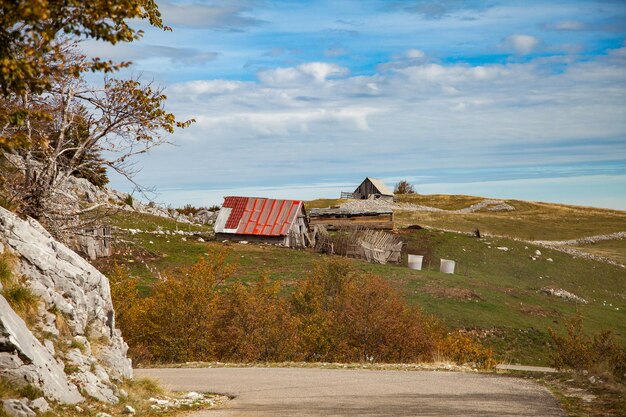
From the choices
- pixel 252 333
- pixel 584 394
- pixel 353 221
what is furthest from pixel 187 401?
pixel 353 221

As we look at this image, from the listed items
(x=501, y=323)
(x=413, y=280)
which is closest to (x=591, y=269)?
(x=413, y=280)

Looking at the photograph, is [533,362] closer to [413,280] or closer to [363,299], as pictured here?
[363,299]

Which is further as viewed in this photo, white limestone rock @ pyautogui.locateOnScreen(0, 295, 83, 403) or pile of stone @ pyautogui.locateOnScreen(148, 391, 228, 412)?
pile of stone @ pyautogui.locateOnScreen(148, 391, 228, 412)

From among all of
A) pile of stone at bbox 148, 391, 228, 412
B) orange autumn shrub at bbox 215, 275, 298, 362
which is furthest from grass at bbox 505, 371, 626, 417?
orange autumn shrub at bbox 215, 275, 298, 362

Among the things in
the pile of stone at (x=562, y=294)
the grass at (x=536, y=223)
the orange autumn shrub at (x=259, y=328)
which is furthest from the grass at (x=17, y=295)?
the grass at (x=536, y=223)

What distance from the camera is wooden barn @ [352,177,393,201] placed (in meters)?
134

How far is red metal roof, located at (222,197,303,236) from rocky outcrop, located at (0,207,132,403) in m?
47.9

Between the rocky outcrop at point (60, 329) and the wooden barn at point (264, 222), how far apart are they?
4770cm

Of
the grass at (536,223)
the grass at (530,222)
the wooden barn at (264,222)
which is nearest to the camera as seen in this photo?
the wooden barn at (264,222)

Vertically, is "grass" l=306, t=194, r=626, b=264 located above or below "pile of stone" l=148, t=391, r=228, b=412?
above

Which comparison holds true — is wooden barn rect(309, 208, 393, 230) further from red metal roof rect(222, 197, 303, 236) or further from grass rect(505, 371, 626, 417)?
grass rect(505, 371, 626, 417)

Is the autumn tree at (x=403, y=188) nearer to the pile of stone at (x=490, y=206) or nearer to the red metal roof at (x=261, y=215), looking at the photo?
the pile of stone at (x=490, y=206)

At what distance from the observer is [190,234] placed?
62.8m

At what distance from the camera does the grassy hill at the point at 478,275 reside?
1625 inches
